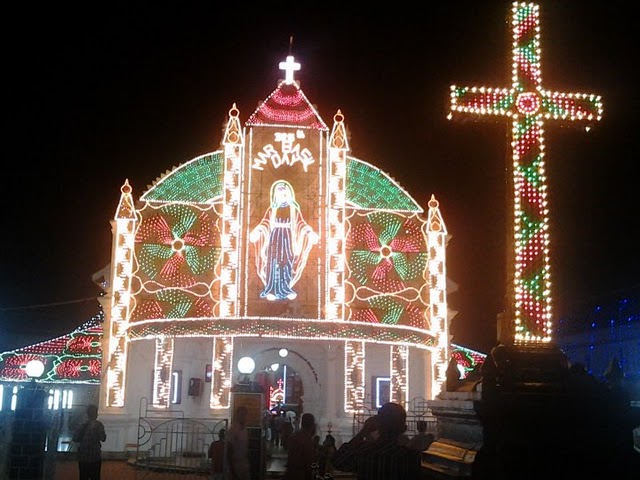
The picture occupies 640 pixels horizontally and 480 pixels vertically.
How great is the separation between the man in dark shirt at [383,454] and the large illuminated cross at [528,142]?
3.10 m

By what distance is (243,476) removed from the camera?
10.4m

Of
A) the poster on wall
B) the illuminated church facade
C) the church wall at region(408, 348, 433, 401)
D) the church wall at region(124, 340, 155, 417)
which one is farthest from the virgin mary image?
the poster on wall

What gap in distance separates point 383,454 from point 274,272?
65.1 ft

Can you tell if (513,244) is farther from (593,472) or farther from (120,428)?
(120,428)

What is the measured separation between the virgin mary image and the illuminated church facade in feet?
0.12

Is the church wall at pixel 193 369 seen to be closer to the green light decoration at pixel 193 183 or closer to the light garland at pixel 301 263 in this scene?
the light garland at pixel 301 263

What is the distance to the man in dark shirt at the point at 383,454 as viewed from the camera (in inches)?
225

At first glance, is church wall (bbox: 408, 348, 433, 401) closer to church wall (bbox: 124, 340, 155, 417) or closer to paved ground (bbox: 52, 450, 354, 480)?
paved ground (bbox: 52, 450, 354, 480)

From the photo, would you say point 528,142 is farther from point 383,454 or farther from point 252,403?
point 252,403

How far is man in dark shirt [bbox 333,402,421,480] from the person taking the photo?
571cm

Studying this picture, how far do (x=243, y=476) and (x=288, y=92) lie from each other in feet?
61.3

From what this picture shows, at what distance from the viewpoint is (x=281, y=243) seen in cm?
2569

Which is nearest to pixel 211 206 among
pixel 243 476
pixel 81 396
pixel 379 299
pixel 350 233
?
pixel 350 233

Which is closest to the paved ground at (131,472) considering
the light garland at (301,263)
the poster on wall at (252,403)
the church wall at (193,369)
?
the light garland at (301,263)
